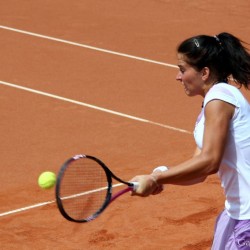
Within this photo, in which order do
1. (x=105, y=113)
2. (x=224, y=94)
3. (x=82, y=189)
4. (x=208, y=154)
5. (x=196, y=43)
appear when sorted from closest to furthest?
(x=208, y=154) < (x=224, y=94) < (x=196, y=43) < (x=82, y=189) < (x=105, y=113)

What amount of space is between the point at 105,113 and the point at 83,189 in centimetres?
676

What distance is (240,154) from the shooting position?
439cm

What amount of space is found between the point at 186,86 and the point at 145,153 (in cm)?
534

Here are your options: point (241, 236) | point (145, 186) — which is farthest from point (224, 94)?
point (241, 236)

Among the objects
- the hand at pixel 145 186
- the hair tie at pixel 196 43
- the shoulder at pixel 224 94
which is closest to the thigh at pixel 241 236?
the hand at pixel 145 186

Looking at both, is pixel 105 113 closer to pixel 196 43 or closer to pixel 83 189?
pixel 83 189

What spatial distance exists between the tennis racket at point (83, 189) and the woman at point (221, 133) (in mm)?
334

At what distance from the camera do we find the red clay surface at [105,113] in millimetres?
7770

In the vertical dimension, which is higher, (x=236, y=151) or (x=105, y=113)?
(x=105, y=113)

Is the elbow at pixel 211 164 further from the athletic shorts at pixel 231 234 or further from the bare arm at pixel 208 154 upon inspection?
the athletic shorts at pixel 231 234

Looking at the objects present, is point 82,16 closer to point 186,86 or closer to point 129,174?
point 129,174

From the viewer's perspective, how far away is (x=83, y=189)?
190 inches

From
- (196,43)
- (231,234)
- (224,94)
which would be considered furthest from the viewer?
(231,234)

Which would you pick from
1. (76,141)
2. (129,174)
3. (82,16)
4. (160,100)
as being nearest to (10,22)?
(82,16)
